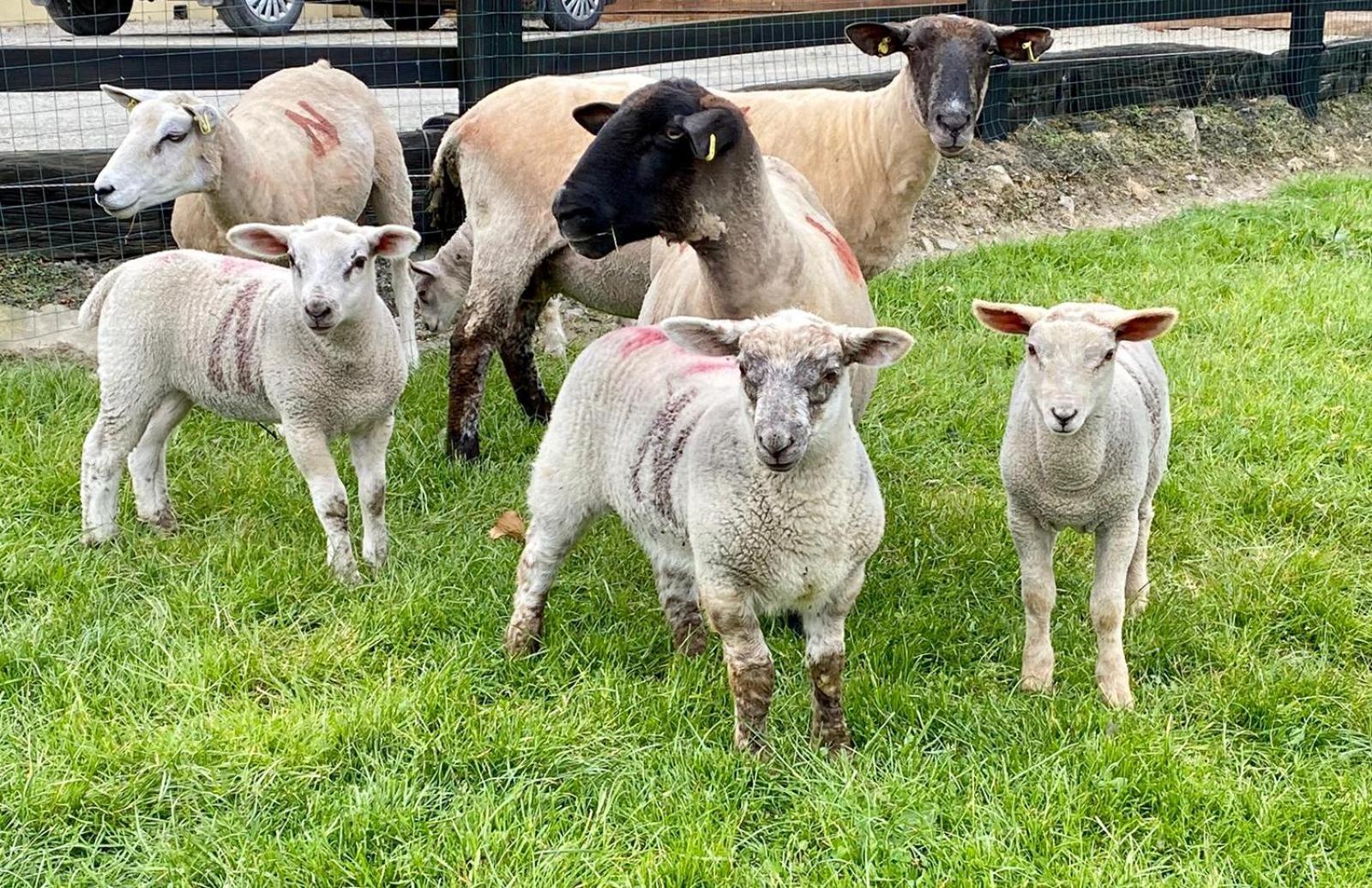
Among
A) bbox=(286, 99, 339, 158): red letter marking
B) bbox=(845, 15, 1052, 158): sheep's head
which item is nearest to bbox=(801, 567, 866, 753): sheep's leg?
bbox=(845, 15, 1052, 158): sheep's head

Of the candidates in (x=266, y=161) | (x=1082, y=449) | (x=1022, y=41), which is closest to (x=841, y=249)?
(x=1082, y=449)

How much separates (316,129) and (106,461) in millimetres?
2169

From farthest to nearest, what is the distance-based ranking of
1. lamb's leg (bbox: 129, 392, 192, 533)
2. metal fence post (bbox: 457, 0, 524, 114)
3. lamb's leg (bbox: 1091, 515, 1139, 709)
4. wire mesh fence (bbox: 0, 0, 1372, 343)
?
metal fence post (bbox: 457, 0, 524, 114)
wire mesh fence (bbox: 0, 0, 1372, 343)
lamb's leg (bbox: 129, 392, 192, 533)
lamb's leg (bbox: 1091, 515, 1139, 709)

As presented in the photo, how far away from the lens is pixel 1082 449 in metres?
3.34

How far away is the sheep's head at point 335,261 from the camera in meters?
3.91

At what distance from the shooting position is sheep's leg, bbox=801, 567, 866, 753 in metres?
3.12

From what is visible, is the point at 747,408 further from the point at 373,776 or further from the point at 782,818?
the point at 373,776

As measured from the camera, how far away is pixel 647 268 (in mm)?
5328

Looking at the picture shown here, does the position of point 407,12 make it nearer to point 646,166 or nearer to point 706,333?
point 646,166

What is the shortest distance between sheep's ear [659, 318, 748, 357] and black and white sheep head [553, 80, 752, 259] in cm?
95

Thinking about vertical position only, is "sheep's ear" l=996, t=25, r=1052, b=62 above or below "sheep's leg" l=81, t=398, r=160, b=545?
above

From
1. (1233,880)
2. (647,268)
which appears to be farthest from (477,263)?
(1233,880)

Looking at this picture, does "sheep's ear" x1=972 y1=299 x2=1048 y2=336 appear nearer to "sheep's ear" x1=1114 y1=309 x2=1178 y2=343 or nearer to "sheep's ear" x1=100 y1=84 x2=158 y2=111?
"sheep's ear" x1=1114 y1=309 x2=1178 y2=343

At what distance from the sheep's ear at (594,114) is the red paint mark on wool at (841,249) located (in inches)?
29.2
